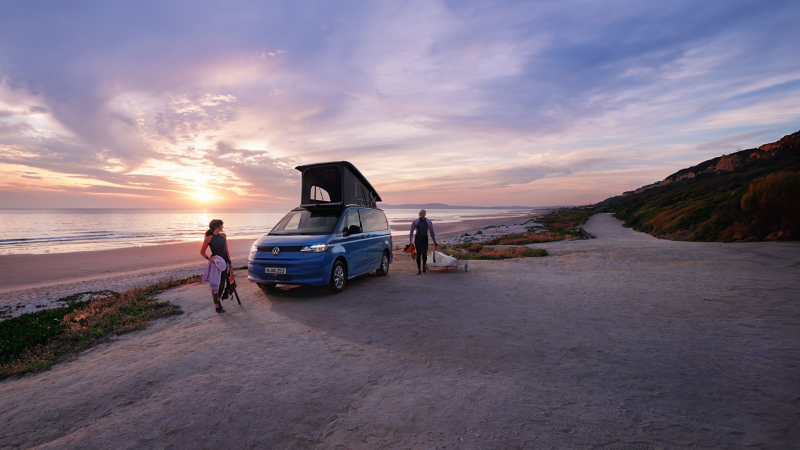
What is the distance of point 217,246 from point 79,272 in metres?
15.6

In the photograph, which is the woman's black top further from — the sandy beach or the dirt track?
the sandy beach

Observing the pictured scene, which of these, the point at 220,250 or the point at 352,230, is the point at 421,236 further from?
the point at 220,250

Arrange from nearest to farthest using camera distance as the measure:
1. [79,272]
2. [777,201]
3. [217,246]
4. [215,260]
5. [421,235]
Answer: [215,260], [217,246], [421,235], [777,201], [79,272]

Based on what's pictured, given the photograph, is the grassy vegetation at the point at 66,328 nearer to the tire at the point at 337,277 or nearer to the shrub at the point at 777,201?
the tire at the point at 337,277

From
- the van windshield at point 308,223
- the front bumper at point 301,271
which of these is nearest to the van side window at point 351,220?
the van windshield at point 308,223

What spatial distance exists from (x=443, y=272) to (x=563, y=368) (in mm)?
7651

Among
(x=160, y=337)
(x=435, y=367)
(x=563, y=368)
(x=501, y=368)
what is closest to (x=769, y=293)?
(x=563, y=368)

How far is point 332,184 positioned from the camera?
37.8ft

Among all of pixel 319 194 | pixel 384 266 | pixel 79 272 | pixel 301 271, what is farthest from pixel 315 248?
pixel 79 272

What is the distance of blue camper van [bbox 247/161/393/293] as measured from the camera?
27.1 feet

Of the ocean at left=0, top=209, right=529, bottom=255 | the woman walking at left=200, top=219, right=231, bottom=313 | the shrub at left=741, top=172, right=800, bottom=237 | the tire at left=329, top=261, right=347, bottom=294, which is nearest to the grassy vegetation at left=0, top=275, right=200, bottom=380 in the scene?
the woman walking at left=200, top=219, right=231, bottom=313

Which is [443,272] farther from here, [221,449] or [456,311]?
[221,449]

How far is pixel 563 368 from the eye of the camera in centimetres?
440

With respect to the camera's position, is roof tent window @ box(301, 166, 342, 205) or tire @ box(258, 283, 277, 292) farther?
roof tent window @ box(301, 166, 342, 205)
